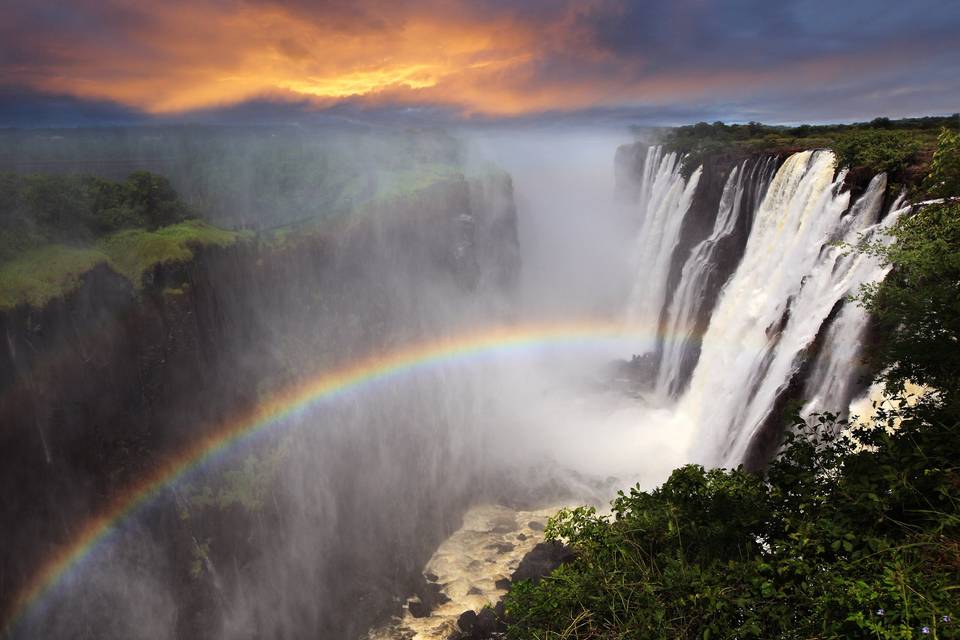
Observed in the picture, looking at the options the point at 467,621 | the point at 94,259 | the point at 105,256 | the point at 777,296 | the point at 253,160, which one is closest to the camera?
the point at 467,621

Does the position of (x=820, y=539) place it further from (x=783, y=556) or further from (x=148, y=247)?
(x=148, y=247)

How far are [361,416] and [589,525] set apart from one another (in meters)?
26.5

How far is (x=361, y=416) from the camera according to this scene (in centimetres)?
3409

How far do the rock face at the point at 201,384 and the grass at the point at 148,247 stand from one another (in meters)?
0.59

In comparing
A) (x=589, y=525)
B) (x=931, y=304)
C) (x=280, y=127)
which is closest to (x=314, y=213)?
(x=280, y=127)

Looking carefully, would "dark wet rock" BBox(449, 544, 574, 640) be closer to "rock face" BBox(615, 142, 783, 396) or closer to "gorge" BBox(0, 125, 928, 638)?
"gorge" BBox(0, 125, 928, 638)

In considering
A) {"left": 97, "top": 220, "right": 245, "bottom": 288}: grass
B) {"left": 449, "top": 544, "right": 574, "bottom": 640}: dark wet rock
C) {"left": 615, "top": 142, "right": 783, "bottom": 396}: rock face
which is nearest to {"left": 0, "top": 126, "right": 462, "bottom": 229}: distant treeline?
{"left": 97, "top": 220, "right": 245, "bottom": 288}: grass

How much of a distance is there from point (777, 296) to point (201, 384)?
29.1 metres

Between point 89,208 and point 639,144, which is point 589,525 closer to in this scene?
point 89,208

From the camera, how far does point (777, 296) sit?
80.0 ft

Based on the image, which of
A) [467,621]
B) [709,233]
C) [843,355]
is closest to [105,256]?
[467,621]

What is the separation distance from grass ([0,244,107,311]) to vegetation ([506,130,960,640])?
2329 cm

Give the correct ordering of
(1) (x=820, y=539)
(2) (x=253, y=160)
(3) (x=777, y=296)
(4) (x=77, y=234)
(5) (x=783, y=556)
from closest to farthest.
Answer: (1) (x=820, y=539) → (5) (x=783, y=556) → (3) (x=777, y=296) → (4) (x=77, y=234) → (2) (x=253, y=160)

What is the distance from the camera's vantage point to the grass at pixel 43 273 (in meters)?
21.0
